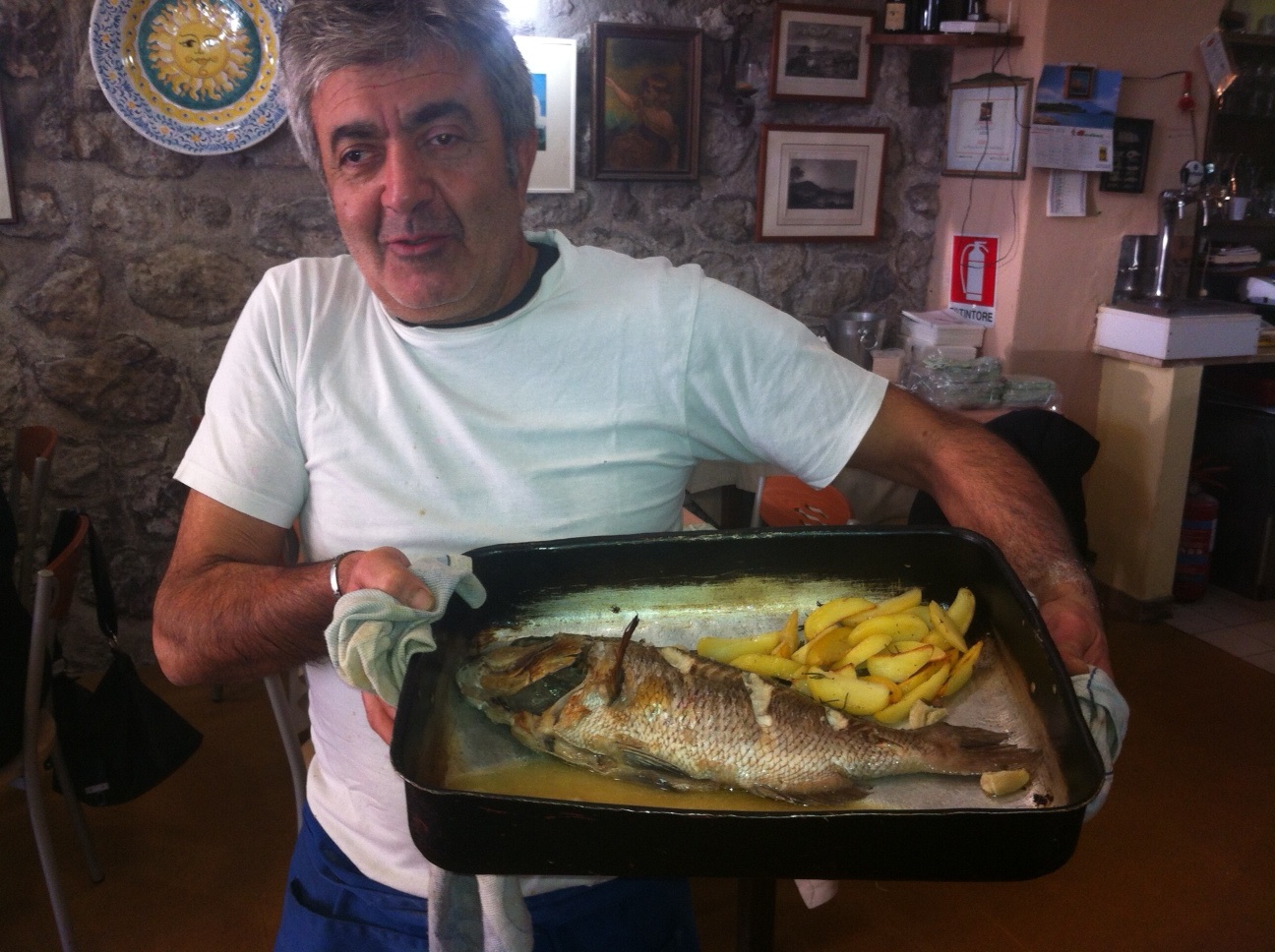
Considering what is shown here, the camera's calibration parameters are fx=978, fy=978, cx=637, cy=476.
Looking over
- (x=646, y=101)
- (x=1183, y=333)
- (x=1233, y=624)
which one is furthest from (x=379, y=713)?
(x=1233, y=624)

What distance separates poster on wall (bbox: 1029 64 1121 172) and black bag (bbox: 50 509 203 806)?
3.14 m

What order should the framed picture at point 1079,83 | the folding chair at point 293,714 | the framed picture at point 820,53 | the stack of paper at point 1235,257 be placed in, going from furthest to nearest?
the stack of paper at point 1235,257 < the framed picture at point 820,53 < the framed picture at point 1079,83 < the folding chair at point 293,714

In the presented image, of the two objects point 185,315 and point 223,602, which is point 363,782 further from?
point 185,315

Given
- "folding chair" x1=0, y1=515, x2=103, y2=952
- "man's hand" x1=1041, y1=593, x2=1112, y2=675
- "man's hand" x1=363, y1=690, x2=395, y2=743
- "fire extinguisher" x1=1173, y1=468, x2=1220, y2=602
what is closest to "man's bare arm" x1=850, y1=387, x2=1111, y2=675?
"man's hand" x1=1041, y1=593, x2=1112, y2=675

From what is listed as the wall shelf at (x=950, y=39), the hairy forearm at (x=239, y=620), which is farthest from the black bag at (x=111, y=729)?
the wall shelf at (x=950, y=39)

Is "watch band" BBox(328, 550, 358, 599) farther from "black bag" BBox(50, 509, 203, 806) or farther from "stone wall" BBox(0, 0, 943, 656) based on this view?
"stone wall" BBox(0, 0, 943, 656)

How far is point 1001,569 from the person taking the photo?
1.04m

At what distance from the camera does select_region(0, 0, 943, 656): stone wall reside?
2.84 metres

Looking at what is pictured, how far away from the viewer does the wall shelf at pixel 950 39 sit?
332 centimetres

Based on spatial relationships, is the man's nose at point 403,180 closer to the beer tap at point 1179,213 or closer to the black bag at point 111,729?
the black bag at point 111,729

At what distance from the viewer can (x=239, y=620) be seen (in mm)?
1058

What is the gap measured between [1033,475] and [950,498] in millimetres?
104

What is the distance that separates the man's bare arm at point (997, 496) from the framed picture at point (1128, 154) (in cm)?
277

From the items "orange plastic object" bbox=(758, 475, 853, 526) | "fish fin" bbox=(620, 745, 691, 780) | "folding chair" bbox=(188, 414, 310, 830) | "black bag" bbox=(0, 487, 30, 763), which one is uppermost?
"fish fin" bbox=(620, 745, 691, 780)
